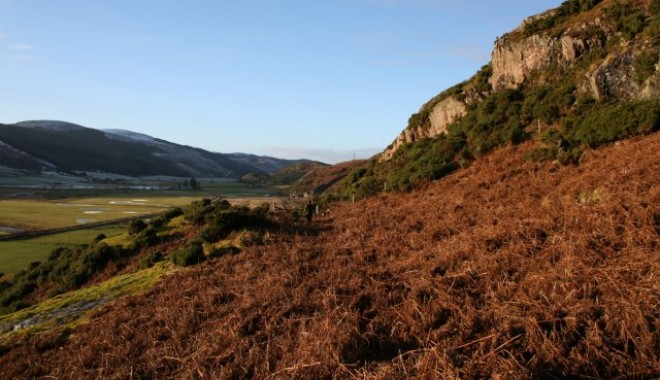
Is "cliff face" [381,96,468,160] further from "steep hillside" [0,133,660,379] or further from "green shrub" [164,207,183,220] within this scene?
"green shrub" [164,207,183,220]

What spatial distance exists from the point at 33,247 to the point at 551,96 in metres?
42.0

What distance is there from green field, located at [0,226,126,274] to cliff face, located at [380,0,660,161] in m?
27.9

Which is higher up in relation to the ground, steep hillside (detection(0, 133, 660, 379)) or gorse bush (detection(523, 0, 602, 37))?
gorse bush (detection(523, 0, 602, 37))

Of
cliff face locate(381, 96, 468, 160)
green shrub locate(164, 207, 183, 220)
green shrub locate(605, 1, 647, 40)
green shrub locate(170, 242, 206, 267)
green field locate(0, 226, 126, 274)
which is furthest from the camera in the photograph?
green field locate(0, 226, 126, 274)

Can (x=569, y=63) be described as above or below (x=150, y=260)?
above

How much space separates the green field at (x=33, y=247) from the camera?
3325 cm

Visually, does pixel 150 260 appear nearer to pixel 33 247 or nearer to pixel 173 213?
pixel 173 213

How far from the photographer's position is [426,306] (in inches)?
342

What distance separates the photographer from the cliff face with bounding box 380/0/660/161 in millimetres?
21750

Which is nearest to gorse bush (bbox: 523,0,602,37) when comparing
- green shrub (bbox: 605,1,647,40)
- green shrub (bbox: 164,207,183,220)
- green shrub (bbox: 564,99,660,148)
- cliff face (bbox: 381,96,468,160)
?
green shrub (bbox: 605,1,647,40)

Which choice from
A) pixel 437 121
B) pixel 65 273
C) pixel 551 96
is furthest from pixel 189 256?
pixel 437 121

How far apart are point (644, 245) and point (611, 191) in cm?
444

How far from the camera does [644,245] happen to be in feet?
30.5

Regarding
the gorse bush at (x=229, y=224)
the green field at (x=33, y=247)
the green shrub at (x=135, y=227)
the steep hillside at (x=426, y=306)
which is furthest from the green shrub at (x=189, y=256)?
the green field at (x=33, y=247)
